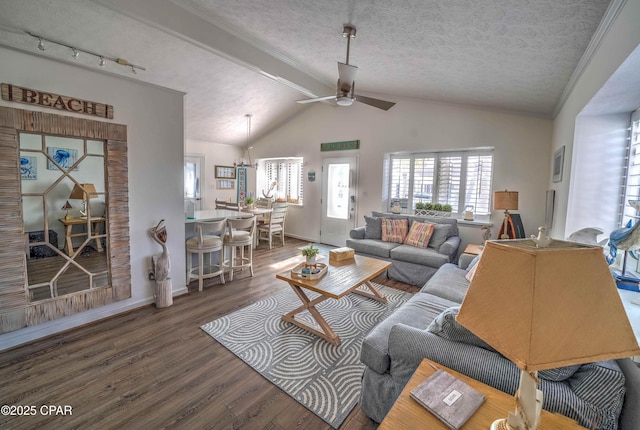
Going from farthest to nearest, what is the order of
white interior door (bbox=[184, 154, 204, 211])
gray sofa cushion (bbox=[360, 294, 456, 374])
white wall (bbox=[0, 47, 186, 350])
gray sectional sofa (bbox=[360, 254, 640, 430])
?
white interior door (bbox=[184, 154, 204, 211]) < white wall (bbox=[0, 47, 186, 350]) < gray sofa cushion (bbox=[360, 294, 456, 374]) < gray sectional sofa (bbox=[360, 254, 640, 430])

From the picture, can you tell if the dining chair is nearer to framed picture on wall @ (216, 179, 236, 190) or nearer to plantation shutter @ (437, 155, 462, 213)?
framed picture on wall @ (216, 179, 236, 190)

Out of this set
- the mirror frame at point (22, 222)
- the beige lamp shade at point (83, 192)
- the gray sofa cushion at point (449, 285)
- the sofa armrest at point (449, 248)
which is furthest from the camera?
the sofa armrest at point (449, 248)

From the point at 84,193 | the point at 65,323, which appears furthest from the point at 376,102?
the point at 65,323

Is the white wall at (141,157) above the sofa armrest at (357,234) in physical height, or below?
above

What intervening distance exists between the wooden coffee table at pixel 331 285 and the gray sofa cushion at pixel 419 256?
2.89 ft

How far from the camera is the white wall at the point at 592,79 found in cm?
146

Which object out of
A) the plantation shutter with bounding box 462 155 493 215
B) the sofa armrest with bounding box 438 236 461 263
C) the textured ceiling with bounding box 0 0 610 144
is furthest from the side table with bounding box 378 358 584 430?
the plantation shutter with bounding box 462 155 493 215

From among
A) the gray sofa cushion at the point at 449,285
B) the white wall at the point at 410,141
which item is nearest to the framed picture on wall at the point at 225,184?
the white wall at the point at 410,141

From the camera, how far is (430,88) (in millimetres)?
4102

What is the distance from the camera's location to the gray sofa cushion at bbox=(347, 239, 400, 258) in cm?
435

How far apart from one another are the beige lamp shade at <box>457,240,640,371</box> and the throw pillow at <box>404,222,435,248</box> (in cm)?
376

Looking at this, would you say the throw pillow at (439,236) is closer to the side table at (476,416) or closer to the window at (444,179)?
the window at (444,179)

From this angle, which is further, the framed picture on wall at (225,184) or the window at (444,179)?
the framed picture on wall at (225,184)

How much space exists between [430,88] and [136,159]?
13.1 feet
